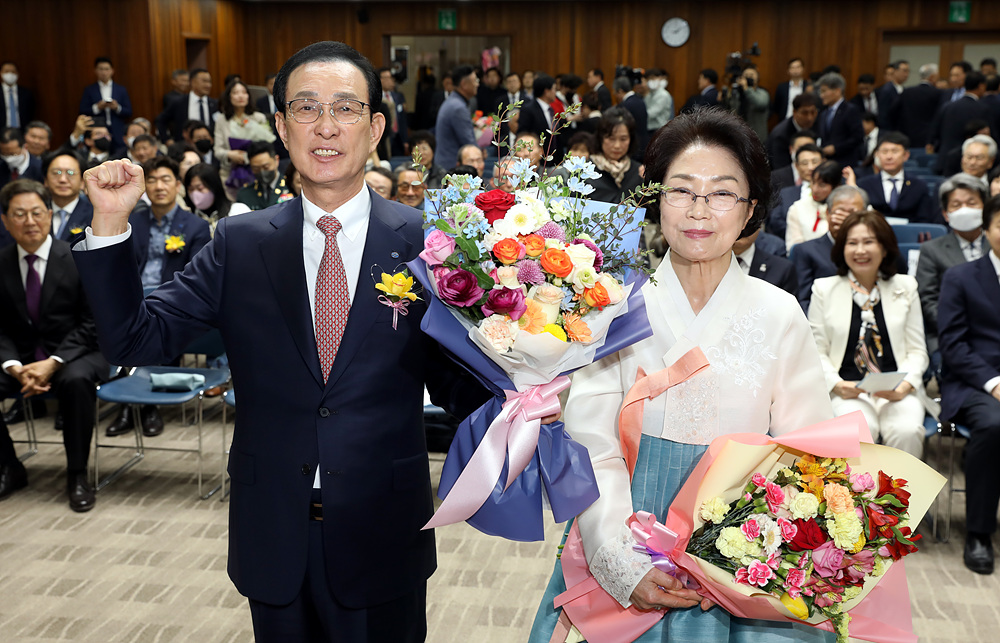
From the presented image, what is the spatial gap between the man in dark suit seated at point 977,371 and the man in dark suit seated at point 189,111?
8587 mm

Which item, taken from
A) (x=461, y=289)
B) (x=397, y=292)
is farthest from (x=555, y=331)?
(x=397, y=292)

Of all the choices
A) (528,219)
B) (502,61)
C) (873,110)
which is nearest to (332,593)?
(528,219)

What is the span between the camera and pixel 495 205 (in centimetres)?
153

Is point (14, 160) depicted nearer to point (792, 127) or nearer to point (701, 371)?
point (792, 127)

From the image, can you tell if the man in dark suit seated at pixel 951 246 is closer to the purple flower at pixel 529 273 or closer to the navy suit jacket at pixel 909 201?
the navy suit jacket at pixel 909 201

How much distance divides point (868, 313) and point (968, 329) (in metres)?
0.41

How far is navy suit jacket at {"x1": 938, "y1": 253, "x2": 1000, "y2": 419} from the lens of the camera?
3.79 metres

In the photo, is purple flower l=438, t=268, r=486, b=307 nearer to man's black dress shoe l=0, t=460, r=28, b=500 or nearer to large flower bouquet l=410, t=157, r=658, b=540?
large flower bouquet l=410, t=157, r=658, b=540

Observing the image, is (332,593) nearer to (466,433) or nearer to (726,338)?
(466,433)

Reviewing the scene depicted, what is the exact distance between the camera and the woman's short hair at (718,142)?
69.7 inches

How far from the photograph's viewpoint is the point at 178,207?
532cm

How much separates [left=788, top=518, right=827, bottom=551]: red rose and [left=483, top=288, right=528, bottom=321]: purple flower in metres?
0.65

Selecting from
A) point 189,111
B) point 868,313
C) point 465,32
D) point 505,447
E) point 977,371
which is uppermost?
point 465,32

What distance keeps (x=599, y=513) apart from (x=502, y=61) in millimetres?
13343
